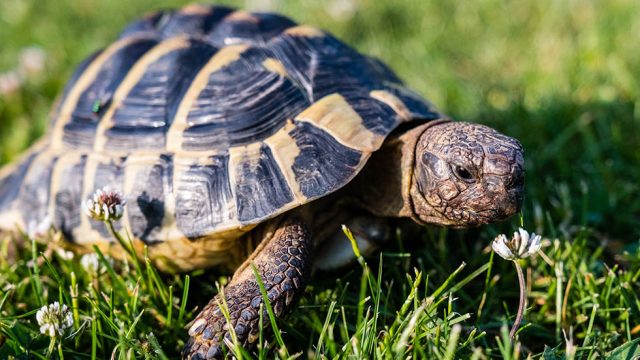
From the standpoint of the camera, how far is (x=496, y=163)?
213 centimetres

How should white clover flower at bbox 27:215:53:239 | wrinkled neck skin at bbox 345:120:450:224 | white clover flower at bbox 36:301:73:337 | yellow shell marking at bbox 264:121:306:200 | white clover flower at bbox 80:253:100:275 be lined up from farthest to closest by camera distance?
white clover flower at bbox 27:215:53:239, white clover flower at bbox 80:253:100:275, wrinkled neck skin at bbox 345:120:450:224, yellow shell marking at bbox 264:121:306:200, white clover flower at bbox 36:301:73:337

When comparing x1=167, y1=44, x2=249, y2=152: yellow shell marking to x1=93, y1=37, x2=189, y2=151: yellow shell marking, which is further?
x1=93, y1=37, x2=189, y2=151: yellow shell marking

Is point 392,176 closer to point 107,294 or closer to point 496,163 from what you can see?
point 496,163

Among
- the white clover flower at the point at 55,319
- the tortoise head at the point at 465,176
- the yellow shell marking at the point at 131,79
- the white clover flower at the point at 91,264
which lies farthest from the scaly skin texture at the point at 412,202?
the yellow shell marking at the point at 131,79

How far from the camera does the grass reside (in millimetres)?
2145

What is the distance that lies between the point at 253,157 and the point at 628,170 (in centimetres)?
209

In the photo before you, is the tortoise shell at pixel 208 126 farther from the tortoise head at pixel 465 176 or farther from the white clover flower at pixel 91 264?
the tortoise head at pixel 465 176

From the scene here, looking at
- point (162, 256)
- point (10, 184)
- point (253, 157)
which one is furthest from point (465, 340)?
point (10, 184)

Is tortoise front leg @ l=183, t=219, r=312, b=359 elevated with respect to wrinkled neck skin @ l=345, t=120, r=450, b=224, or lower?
lower

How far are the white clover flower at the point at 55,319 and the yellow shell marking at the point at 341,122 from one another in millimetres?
1118

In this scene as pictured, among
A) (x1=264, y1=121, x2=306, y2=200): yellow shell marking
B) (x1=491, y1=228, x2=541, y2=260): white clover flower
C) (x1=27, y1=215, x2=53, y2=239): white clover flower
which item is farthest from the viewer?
(x1=27, y1=215, x2=53, y2=239): white clover flower

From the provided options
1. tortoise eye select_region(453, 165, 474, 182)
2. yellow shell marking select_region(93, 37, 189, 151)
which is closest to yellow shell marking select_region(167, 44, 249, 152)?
yellow shell marking select_region(93, 37, 189, 151)

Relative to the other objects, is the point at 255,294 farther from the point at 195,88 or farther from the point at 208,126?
the point at 195,88

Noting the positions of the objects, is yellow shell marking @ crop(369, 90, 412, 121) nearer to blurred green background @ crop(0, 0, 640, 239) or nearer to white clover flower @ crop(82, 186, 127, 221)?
blurred green background @ crop(0, 0, 640, 239)
